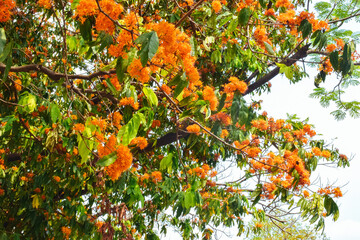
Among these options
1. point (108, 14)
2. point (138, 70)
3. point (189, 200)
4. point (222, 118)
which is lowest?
point (189, 200)

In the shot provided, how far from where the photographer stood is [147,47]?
1.17 metres

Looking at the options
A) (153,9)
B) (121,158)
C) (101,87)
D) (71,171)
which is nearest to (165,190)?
(71,171)

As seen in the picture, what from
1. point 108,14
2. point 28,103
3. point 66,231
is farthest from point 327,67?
point 66,231

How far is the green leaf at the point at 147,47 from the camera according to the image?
45.9 inches

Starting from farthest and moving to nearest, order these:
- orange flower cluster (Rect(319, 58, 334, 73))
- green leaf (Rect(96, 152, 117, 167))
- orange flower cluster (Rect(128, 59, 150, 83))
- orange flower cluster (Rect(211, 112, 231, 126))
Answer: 1. orange flower cluster (Rect(319, 58, 334, 73))
2. orange flower cluster (Rect(211, 112, 231, 126))
3. orange flower cluster (Rect(128, 59, 150, 83))
4. green leaf (Rect(96, 152, 117, 167))

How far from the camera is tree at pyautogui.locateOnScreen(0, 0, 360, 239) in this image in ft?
4.85

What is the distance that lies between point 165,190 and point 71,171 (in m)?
1.36

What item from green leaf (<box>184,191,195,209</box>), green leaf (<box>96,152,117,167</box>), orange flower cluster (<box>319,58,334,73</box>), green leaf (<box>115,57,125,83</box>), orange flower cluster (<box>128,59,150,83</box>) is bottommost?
green leaf (<box>96,152,117,167</box>)

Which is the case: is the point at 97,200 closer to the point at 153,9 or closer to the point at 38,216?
the point at 38,216

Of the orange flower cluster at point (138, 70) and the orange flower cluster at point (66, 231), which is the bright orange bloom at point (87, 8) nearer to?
the orange flower cluster at point (138, 70)

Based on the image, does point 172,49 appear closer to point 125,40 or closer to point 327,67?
point 125,40

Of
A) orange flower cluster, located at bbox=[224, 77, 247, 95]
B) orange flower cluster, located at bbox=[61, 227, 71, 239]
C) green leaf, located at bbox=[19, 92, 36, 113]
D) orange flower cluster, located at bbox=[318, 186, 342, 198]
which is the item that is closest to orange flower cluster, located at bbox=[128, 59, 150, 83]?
orange flower cluster, located at bbox=[224, 77, 247, 95]

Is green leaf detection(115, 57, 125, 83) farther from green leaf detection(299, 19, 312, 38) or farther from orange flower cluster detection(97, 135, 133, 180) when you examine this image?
green leaf detection(299, 19, 312, 38)

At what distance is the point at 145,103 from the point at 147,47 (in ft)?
2.73
